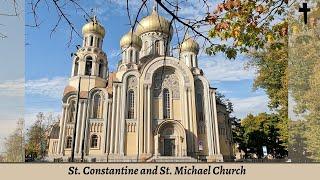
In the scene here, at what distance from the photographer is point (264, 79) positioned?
267 inches

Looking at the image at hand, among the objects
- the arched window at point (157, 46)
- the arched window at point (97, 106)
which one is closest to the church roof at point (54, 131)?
the arched window at point (97, 106)

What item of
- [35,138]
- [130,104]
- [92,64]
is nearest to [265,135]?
[35,138]

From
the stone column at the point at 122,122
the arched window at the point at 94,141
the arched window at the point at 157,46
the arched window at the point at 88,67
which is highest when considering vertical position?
the arched window at the point at 157,46

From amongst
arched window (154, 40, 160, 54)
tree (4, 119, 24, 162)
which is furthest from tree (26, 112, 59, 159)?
arched window (154, 40, 160, 54)

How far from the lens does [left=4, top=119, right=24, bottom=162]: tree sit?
4441 mm

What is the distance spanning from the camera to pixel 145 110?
1368 centimetres

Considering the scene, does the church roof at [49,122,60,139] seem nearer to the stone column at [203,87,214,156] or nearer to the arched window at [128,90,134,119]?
the arched window at [128,90,134,119]

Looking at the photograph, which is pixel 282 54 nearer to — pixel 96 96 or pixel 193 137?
pixel 193 137

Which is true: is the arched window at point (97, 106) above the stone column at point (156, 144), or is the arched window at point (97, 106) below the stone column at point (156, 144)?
above

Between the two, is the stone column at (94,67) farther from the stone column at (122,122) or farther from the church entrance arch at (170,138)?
the church entrance arch at (170,138)

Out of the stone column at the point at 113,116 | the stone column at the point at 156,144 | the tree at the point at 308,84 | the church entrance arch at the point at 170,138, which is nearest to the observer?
the tree at the point at 308,84

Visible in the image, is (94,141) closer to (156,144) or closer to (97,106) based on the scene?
(97,106)

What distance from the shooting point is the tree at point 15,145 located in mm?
4441

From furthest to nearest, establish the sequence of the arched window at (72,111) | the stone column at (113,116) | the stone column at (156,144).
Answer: the stone column at (156,144) → the stone column at (113,116) → the arched window at (72,111)
